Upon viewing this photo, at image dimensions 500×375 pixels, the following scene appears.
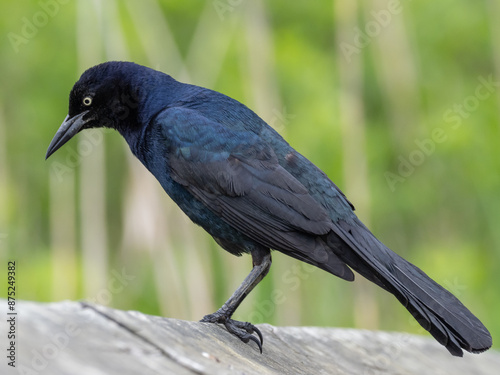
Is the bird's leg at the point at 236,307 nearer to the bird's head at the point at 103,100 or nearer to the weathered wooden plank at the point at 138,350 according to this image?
the weathered wooden plank at the point at 138,350

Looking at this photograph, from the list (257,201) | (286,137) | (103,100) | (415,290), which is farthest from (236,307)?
(286,137)

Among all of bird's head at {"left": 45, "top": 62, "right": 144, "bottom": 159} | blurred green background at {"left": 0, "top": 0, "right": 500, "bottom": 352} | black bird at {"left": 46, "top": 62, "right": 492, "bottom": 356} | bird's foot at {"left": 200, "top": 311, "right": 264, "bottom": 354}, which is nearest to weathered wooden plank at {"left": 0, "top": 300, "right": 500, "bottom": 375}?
bird's foot at {"left": 200, "top": 311, "right": 264, "bottom": 354}

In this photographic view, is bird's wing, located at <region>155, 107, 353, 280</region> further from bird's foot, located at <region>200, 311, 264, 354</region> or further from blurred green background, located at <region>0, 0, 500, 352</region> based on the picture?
blurred green background, located at <region>0, 0, 500, 352</region>

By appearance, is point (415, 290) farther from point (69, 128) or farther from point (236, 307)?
point (69, 128)

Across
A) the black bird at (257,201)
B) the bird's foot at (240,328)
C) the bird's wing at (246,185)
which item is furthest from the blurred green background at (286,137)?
the bird's foot at (240,328)

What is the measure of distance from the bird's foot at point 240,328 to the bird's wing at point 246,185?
353 millimetres

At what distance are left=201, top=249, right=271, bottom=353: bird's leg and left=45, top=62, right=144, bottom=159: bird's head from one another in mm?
1042

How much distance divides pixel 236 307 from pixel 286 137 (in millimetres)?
3595

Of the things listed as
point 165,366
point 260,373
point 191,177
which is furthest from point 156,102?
point 165,366

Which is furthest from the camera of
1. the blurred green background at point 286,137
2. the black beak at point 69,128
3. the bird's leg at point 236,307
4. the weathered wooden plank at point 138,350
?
the blurred green background at point 286,137

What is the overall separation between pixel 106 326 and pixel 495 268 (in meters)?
5.39

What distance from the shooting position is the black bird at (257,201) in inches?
112

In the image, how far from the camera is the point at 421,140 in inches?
260

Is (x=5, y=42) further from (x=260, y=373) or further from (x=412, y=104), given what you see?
(x=260, y=373)
